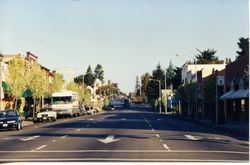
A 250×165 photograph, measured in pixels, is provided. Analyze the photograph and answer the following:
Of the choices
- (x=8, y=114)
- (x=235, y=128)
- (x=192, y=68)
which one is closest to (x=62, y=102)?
(x=8, y=114)

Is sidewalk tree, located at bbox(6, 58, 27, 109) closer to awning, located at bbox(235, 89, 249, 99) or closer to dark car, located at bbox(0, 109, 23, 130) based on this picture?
dark car, located at bbox(0, 109, 23, 130)

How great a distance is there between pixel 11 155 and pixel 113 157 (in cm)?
358

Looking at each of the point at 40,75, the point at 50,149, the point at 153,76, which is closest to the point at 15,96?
the point at 40,75

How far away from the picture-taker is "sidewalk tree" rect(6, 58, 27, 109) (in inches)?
2333

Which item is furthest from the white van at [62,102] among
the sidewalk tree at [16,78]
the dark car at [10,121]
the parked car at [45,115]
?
the dark car at [10,121]

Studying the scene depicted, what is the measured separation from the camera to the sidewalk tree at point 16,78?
59266mm

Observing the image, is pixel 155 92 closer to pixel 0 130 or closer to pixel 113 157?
pixel 0 130

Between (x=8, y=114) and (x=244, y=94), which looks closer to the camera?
(x=8, y=114)

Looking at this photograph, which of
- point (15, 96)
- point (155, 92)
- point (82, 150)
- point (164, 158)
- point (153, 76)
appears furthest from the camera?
point (153, 76)

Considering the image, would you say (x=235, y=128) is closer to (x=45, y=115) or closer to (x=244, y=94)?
(x=244, y=94)

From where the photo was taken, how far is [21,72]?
6259cm

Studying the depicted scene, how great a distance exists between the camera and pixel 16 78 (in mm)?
60188

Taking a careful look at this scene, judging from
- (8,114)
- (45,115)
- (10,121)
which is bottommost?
(10,121)

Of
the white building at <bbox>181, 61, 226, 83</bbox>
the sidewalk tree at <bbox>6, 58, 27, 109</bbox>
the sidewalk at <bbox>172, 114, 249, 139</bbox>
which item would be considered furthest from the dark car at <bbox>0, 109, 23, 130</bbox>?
the white building at <bbox>181, 61, 226, 83</bbox>
